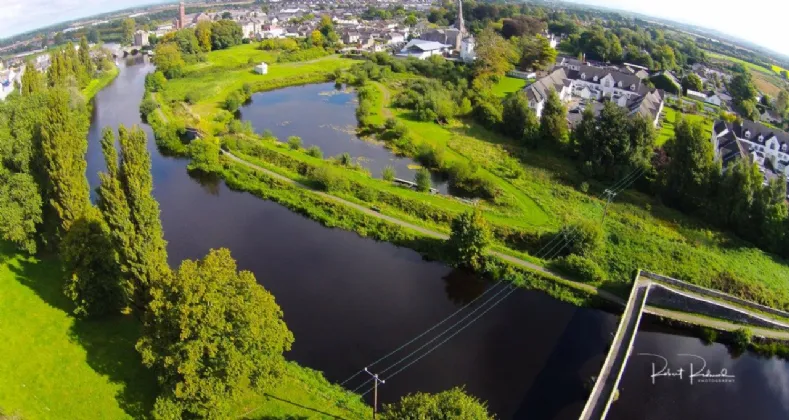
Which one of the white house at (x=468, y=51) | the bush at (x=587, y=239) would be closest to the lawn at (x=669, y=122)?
the bush at (x=587, y=239)

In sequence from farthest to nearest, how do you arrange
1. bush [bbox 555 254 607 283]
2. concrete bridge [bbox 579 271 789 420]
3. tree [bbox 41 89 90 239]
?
bush [bbox 555 254 607 283] → concrete bridge [bbox 579 271 789 420] → tree [bbox 41 89 90 239]

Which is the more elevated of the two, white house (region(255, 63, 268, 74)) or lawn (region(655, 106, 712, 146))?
white house (region(255, 63, 268, 74))

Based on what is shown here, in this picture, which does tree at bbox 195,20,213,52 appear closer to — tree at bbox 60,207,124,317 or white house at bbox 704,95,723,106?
tree at bbox 60,207,124,317

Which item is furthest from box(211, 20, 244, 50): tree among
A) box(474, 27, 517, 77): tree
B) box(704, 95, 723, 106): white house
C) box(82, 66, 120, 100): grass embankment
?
box(704, 95, 723, 106): white house

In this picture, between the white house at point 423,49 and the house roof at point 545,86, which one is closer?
the house roof at point 545,86

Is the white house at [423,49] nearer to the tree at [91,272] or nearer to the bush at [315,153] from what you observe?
the bush at [315,153]

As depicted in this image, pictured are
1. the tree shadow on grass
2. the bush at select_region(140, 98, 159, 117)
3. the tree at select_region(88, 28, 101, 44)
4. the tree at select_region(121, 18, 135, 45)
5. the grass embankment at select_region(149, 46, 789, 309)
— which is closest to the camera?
the tree shadow on grass
